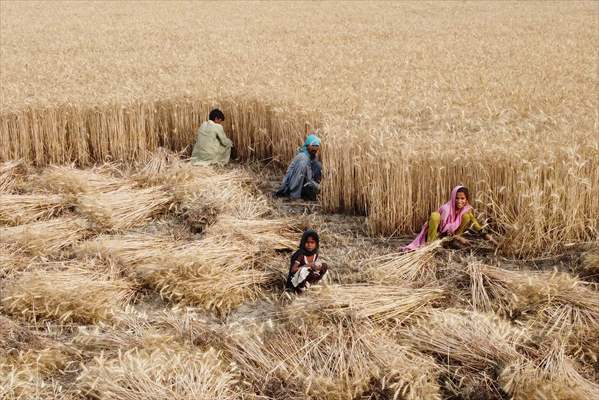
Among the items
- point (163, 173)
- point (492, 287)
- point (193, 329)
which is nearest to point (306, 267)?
point (193, 329)

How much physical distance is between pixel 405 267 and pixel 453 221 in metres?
0.73

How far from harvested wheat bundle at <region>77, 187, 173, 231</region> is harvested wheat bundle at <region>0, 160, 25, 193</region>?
1.28 metres

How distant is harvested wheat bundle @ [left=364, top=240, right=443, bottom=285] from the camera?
16.8 feet

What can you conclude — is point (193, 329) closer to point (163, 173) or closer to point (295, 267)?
point (295, 267)

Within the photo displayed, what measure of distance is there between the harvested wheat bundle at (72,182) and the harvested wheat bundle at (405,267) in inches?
120

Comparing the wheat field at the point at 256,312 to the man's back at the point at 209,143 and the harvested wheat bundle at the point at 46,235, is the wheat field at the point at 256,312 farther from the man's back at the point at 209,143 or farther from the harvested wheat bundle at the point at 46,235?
the man's back at the point at 209,143

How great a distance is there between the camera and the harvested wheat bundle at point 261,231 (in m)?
5.85

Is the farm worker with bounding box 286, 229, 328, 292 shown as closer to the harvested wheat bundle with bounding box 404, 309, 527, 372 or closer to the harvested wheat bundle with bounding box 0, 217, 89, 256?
the harvested wheat bundle with bounding box 404, 309, 527, 372

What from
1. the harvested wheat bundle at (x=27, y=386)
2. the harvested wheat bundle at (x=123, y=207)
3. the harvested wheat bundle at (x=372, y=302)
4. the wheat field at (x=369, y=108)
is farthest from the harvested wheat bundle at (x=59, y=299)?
the wheat field at (x=369, y=108)

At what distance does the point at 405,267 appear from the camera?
17.3 ft

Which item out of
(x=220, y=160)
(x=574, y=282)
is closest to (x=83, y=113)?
(x=220, y=160)

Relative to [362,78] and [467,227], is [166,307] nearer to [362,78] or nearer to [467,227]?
[467,227]

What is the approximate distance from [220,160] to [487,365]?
488 cm

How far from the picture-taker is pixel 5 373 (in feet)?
13.4
